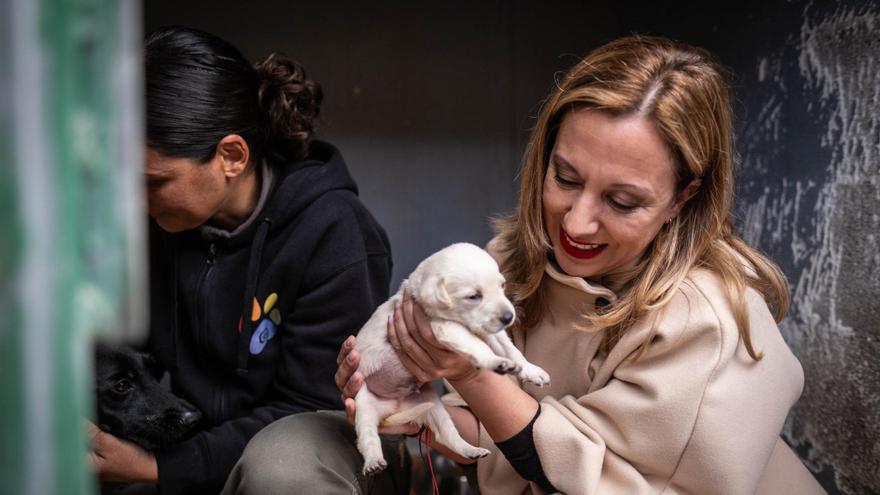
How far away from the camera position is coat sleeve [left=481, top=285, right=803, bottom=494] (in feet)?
4.99

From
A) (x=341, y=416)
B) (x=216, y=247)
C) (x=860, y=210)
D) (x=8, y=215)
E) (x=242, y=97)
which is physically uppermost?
(x=8, y=215)

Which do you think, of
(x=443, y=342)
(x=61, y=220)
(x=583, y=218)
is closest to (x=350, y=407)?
(x=443, y=342)

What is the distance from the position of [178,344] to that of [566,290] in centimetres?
99

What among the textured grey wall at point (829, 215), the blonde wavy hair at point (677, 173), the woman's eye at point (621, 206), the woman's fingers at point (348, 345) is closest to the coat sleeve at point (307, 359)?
the woman's fingers at point (348, 345)

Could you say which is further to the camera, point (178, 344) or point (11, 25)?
point (178, 344)

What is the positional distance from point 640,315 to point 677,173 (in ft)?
0.94

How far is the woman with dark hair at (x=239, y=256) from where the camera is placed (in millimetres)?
1800

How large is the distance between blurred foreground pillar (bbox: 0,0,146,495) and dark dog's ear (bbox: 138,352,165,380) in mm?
1600

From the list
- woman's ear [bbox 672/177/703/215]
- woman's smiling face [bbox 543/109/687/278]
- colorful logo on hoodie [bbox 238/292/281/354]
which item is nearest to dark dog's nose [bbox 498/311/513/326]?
woman's smiling face [bbox 543/109/687/278]

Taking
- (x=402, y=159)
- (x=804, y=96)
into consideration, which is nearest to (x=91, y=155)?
(x=804, y=96)

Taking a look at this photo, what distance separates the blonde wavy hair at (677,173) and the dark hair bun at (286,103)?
24.1 inches

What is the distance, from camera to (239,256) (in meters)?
1.98

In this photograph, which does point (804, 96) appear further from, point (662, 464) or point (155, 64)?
point (155, 64)

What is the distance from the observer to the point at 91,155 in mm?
486
